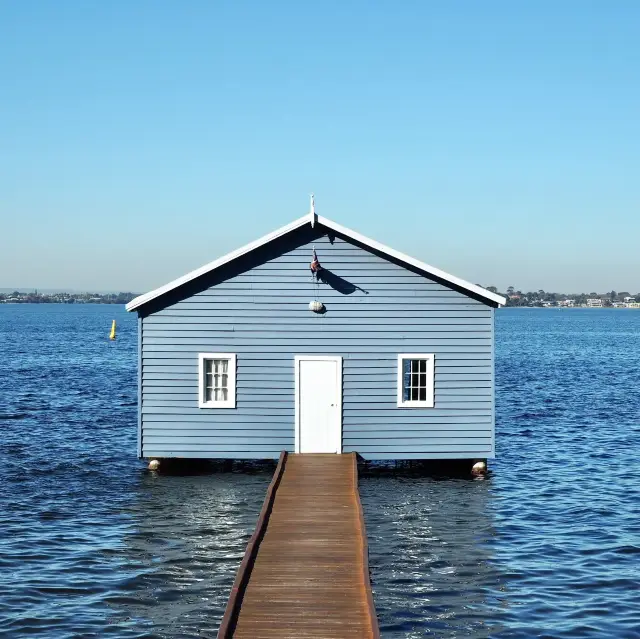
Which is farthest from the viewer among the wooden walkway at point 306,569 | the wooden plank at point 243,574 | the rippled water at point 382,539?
the rippled water at point 382,539

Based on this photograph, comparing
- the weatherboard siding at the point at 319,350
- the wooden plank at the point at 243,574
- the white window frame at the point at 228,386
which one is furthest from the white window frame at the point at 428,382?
the wooden plank at the point at 243,574

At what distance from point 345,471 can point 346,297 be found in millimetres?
4475

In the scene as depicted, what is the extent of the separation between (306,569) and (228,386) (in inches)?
373

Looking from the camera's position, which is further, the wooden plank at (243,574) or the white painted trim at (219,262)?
the white painted trim at (219,262)

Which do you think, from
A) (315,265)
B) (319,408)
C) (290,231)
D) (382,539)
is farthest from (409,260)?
(382,539)

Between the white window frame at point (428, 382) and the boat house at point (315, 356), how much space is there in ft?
0.08

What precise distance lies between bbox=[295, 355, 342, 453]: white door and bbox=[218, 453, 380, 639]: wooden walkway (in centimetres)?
231

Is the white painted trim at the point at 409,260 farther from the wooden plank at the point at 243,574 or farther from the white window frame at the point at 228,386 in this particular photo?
the wooden plank at the point at 243,574

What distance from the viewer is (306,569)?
51.5 ft

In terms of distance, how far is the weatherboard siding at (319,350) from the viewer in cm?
2450

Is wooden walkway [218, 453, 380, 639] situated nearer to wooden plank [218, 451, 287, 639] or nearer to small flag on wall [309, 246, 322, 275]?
wooden plank [218, 451, 287, 639]

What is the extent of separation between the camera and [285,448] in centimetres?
2452

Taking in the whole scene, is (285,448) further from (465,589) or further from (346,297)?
(465,589)

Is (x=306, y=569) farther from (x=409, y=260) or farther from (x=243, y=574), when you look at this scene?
(x=409, y=260)
